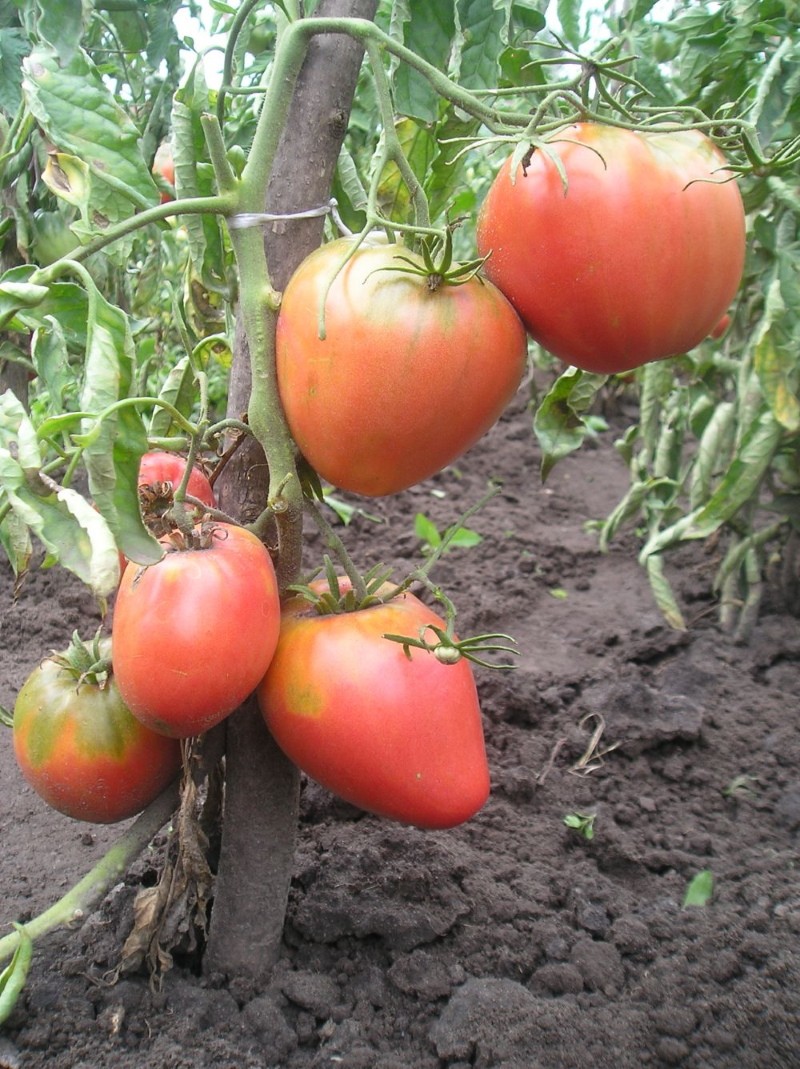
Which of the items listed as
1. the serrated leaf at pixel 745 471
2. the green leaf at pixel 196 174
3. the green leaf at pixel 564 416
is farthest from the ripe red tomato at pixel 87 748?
the serrated leaf at pixel 745 471

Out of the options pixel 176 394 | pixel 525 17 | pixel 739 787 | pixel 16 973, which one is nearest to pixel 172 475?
pixel 176 394

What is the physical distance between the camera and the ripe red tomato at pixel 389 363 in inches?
31.6

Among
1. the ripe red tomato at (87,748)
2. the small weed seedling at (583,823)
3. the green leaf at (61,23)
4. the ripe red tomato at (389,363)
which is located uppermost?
the green leaf at (61,23)

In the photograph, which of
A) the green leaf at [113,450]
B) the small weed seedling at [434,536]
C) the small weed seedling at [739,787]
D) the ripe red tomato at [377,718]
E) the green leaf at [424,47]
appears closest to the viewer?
the green leaf at [113,450]

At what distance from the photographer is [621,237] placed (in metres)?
0.80

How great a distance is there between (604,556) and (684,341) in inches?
69.9

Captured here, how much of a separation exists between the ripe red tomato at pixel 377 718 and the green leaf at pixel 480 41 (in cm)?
62

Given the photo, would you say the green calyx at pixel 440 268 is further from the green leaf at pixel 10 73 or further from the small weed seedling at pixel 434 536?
the small weed seedling at pixel 434 536

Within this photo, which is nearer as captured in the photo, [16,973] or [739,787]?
[16,973]

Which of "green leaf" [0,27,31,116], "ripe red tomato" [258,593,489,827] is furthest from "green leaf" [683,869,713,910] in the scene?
"green leaf" [0,27,31,116]

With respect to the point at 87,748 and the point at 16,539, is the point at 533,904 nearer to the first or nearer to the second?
the point at 87,748

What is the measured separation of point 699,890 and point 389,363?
35.0 inches

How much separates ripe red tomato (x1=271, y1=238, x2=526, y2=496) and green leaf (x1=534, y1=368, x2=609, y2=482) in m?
0.20

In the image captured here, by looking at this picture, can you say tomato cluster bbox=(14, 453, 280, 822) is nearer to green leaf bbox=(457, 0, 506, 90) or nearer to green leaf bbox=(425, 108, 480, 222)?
green leaf bbox=(425, 108, 480, 222)
